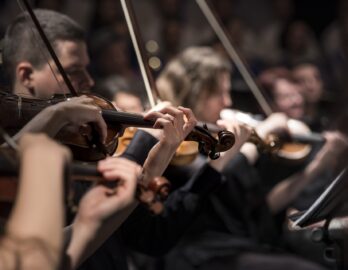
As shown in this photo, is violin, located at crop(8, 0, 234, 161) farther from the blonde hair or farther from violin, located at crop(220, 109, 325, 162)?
the blonde hair

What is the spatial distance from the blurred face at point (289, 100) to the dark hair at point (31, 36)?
1.85 meters

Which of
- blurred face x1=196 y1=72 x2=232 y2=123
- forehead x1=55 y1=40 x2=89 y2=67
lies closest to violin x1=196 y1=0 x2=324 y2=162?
blurred face x1=196 y1=72 x2=232 y2=123

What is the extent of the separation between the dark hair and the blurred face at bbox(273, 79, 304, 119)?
1854mm

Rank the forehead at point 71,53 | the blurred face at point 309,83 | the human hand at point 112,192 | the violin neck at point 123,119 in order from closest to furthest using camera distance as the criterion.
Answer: the human hand at point 112,192
the violin neck at point 123,119
the forehead at point 71,53
the blurred face at point 309,83

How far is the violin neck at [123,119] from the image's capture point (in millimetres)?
1550

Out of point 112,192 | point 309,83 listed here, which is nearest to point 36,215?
point 112,192

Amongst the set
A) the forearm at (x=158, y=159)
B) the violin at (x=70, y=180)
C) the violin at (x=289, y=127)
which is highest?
the violin at (x=70, y=180)

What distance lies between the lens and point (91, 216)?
126 centimetres

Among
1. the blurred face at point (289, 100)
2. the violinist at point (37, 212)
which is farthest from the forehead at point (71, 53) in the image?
the blurred face at point (289, 100)

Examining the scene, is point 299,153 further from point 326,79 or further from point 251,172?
point 326,79

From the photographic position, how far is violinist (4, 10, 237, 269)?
1.65 metres

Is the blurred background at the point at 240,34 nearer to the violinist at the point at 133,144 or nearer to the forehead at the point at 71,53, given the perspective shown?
the violinist at the point at 133,144

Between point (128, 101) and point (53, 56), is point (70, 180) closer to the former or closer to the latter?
point (53, 56)

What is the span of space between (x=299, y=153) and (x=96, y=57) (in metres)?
1.20
